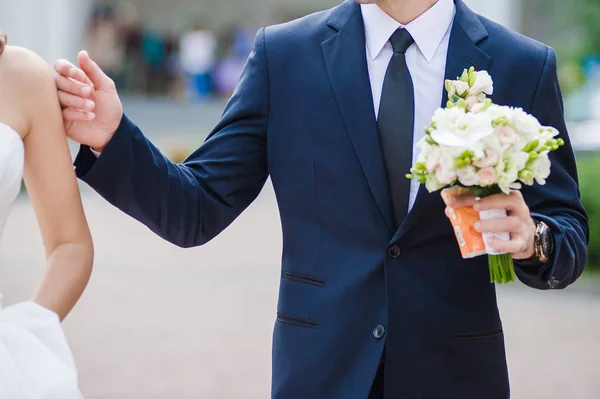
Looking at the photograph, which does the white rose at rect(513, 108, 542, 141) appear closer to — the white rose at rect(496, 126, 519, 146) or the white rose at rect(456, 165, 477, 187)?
the white rose at rect(496, 126, 519, 146)

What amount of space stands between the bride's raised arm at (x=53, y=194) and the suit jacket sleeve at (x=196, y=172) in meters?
0.07

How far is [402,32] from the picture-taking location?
119 inches

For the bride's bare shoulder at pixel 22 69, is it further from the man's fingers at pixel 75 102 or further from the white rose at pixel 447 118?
the white rose at pixel 447 118

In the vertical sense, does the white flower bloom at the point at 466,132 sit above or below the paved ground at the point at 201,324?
above

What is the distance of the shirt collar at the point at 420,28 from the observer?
3.04 m

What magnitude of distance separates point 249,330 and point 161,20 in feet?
82.5

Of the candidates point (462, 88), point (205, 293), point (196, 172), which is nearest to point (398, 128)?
point (462, 88)

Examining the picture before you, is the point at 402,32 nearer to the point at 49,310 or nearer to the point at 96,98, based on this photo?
the point at 96,98

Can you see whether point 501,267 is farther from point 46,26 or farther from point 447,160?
point 46,26

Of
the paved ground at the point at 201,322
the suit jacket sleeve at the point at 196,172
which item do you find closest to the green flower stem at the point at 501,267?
the suit jacket sleeve at the point at 196,172

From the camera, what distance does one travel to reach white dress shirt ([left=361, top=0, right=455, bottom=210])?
3.02 metres

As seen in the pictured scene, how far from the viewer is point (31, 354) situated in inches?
108

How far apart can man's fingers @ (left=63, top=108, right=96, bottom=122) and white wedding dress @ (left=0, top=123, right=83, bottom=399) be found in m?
0.18

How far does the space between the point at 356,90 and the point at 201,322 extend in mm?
6495
